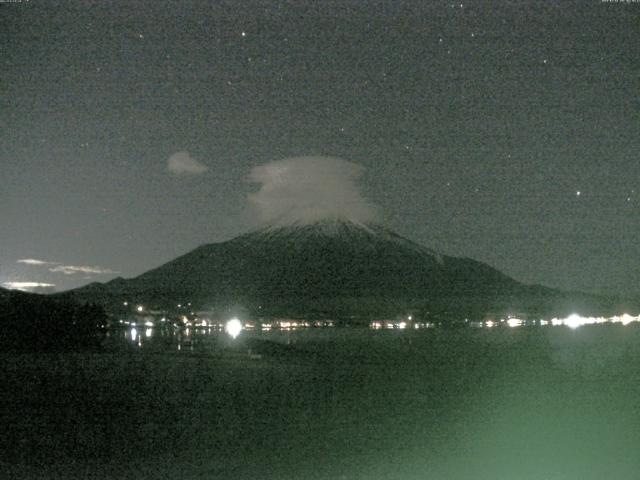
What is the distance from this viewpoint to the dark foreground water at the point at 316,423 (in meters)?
12.8

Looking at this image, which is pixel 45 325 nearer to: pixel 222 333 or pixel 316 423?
pixel 222 333

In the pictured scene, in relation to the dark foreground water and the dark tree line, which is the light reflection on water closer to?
the dark tree line

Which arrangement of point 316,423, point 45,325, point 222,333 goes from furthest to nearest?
point 222,333 < point 45,325 < point 316,423

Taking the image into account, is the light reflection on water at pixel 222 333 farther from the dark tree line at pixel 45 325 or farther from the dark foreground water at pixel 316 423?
the dark foreground water at pixel 316 423

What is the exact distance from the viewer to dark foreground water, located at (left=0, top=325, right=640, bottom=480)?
42.1 ft

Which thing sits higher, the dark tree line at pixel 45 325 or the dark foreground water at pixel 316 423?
the dark tree line at pixel 45 325

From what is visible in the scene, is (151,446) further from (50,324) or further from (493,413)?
(50,324)

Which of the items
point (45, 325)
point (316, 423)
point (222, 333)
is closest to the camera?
point (316, 423)

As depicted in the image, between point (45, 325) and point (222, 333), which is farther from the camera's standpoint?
point (222, 333)

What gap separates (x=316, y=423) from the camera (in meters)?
17.7

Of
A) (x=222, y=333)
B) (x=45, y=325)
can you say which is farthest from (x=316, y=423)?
(x=222, y=333)

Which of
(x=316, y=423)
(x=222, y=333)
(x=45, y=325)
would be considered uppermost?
(x=45, y=325)

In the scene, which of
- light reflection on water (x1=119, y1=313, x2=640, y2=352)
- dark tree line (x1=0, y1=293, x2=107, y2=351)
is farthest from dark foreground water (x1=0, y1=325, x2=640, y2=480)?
light reflection on water (x1=119, y1=313, x2=640, y2=352)

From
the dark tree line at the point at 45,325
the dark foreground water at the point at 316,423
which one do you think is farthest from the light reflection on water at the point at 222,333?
the dark foreground water at the point at 316,423
